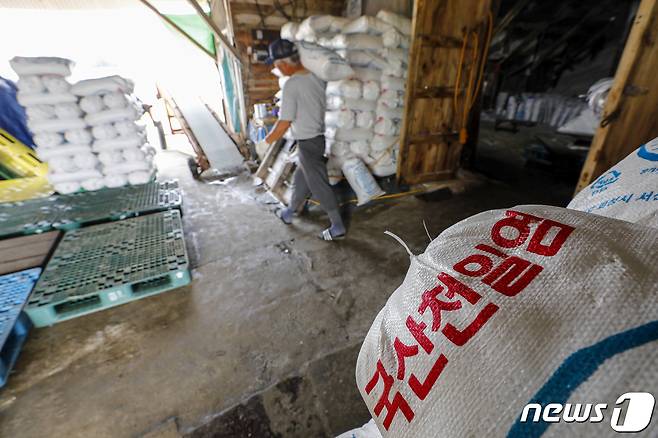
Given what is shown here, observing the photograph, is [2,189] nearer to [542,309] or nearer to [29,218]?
[29,218]

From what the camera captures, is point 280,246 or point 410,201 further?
point 410,201

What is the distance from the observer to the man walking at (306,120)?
270 centimetres

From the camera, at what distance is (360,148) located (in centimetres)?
382

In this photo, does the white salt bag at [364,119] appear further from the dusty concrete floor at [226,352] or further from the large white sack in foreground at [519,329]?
the large white sack in foreground at [519,329]

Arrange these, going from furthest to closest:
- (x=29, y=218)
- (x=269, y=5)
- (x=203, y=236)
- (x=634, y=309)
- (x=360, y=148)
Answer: (x=269, y=5)
(x=360, y=148)
(x=203, y=236)
(x=29, y=218)
(x=634, y=309)

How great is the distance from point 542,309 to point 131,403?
189 cm

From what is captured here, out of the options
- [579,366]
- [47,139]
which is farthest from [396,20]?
[47,139]

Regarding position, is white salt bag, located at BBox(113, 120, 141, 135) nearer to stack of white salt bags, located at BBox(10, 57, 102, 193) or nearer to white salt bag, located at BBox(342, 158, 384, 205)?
stack of white salt bags, located at BBox(10, 57, 102, 193)

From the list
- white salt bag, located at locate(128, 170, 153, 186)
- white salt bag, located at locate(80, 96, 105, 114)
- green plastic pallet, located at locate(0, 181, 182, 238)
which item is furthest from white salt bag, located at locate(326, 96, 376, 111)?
white salt bag, located at locate(80, 96, 105, 114)

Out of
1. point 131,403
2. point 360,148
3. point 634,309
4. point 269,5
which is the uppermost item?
point 269,5

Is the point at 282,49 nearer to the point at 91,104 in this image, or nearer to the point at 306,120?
the point at 306,120

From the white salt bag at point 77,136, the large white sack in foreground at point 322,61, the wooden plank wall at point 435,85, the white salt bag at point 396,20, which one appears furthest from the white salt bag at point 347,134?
the white salt bag at point 77,136

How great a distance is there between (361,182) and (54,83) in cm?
332

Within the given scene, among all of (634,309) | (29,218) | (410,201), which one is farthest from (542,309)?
(29,218)
